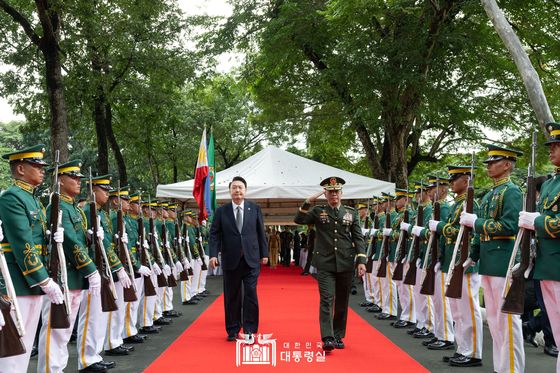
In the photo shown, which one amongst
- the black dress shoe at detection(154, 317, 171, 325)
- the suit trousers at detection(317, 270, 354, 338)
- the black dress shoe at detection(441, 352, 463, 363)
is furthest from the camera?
the black dress shoe at detection(154, 317, 171, 325)

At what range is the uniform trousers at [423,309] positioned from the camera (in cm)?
795

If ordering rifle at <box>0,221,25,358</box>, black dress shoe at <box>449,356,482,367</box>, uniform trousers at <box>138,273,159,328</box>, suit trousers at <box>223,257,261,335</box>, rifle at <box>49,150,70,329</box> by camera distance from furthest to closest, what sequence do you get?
uniform trousers at <box>138,273,159,328</box>, suit trousers at <box>223,257,261,335</box>, black dress shoe at <box>449,356,482,367</box>, rifle at <box>49,150,70,329</box>, rifle at <box>0,221,25,358</box>

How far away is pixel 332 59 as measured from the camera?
16922 millimetres

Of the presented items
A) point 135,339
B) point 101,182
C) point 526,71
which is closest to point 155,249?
point 135,339

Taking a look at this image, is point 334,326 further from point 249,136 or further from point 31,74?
point 249,136

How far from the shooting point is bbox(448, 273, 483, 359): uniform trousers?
6.24 m

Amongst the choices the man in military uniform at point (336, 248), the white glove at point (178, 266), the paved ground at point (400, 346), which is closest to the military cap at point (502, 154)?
the man in military uniform at point (336, 248)

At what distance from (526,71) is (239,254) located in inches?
218

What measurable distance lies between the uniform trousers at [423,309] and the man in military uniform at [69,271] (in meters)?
4.34

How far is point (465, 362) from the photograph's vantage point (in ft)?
20.3

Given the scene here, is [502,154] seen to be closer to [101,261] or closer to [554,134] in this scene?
[554,134]

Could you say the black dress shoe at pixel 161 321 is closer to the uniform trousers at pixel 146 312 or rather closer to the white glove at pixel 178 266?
the uniform trousers at pixel 146 312

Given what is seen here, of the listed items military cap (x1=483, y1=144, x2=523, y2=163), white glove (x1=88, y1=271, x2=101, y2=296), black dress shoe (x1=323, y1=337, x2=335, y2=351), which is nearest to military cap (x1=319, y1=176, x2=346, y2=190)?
black dress shoe (x1=323, y1=337, x2=335, y2=351)

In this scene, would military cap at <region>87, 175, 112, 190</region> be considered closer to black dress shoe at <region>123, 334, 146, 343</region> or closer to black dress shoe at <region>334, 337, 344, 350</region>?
black dress shoe at <region>123, 334, 146, 343</region>
